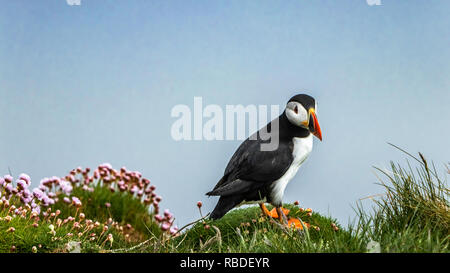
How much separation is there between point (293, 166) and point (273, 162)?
0.94 ft

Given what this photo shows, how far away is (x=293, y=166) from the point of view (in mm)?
5770

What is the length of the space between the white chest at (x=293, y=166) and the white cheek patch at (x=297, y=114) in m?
0.24

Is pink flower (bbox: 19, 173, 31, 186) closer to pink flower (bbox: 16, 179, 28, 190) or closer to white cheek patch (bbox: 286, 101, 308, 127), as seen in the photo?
pink flower (bbox: 16, 179, 28, 190)

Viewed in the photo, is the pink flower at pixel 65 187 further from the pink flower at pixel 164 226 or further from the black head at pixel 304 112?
the black head at pixel 304 112

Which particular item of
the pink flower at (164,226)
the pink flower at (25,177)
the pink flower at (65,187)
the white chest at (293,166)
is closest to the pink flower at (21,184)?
the pink flower at (25,177)

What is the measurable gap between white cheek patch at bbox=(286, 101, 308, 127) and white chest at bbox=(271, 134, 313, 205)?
0.24 meters

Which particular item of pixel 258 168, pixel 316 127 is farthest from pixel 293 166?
pixel 316 127

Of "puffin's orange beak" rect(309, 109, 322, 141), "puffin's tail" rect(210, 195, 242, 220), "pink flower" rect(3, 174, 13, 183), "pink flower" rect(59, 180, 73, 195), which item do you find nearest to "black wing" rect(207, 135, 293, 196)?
"puffin's tail" rect(210, 195, 242, 220)

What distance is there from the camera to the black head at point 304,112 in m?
5.48

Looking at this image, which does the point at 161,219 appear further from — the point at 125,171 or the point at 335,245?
the point at 335,245

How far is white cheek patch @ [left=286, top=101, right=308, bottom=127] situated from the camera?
5570 millimetres

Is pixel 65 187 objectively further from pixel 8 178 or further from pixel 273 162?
pixel 273 162
